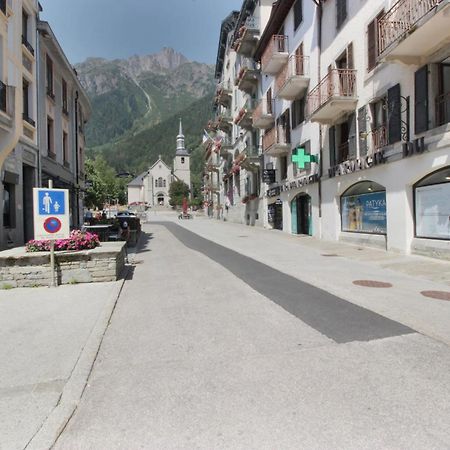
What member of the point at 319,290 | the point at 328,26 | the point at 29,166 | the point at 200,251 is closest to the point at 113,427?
the point at 319,290

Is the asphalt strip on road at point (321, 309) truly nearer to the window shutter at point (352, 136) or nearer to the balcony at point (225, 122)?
the window shutter at point (352, 136)

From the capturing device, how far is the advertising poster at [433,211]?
1112 cm

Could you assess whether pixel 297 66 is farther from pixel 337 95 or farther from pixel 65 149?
pixel 65 149

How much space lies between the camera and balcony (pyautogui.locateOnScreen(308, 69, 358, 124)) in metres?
15.3

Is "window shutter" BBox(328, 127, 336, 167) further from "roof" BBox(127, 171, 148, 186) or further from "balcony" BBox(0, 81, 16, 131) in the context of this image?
"roof" BBox(127, 171, 148, 186)

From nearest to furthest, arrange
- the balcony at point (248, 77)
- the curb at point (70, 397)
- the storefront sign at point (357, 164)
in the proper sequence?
the curb at point (70, 397)
the storefront sign at point (357, 164)
the balcony at point (248, 77)

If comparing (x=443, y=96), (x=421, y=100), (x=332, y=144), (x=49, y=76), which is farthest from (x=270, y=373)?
(x=49, y=76)

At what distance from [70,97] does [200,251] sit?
16536mm

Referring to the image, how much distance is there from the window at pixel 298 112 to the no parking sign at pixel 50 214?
52.5ft

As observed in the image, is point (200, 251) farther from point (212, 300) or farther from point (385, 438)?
point (385, 438)

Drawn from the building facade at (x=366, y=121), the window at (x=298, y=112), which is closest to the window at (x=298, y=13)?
the building facade at (x=366, y=121)

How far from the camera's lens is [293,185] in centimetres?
2233

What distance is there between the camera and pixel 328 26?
17859 mm

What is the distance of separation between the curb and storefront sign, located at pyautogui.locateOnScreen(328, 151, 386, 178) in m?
11.3
